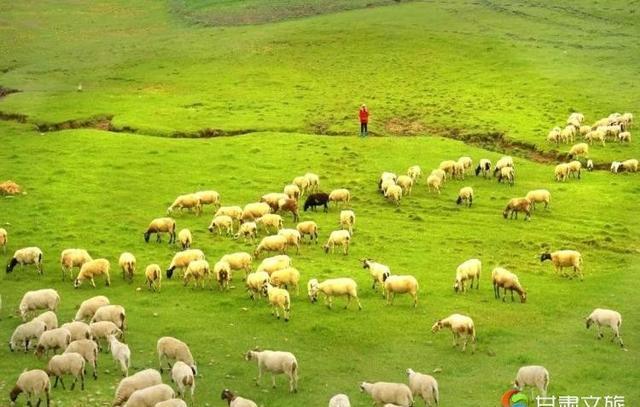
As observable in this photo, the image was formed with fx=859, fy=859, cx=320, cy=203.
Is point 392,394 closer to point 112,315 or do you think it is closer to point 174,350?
point 174,350

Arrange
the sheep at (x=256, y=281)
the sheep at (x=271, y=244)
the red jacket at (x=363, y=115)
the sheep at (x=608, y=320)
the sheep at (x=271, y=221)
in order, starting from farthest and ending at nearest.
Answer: the red jacket at (x=363, y=115) → the sheep at (x=271, y=221) → the sheep at (x=271, y=244) → the sheep at (x=256, y=281) → the sheep at (x=608, y=320)

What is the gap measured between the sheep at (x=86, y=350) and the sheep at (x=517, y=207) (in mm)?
19631

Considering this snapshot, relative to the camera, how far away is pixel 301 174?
41594mm

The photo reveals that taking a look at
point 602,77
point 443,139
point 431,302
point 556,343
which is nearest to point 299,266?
point 431,302

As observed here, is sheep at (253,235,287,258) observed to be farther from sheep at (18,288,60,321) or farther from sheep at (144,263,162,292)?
sheep at (18,288,60,321)

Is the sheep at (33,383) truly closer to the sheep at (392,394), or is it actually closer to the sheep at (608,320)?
the sheep at (392,394)

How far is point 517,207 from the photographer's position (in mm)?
35031

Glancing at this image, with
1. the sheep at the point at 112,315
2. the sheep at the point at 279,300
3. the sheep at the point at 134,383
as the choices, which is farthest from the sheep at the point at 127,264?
the sheep at the point at 134,383

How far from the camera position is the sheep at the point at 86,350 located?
68.5 ft

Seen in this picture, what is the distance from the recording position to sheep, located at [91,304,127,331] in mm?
23266

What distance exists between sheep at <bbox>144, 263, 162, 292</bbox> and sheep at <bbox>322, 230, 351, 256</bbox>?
254 inches

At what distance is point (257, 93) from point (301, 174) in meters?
20.5

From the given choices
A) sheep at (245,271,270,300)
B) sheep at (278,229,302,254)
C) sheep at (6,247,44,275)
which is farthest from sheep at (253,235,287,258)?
sheep at (6,247,44,275)

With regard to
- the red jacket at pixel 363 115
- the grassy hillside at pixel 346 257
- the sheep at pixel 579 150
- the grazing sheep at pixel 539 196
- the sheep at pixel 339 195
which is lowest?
the grassy hillside at pixel 346 257
